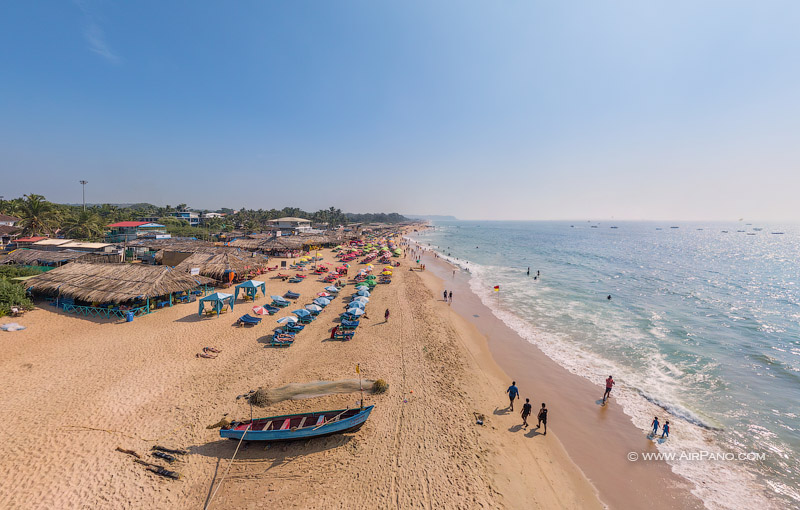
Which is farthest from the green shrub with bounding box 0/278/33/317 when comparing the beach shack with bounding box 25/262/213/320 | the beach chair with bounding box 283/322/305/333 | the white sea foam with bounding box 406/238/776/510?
the white sea foam with bounding box 406/238/776/510

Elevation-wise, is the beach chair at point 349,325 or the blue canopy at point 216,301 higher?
the blue canopy at point 216,301

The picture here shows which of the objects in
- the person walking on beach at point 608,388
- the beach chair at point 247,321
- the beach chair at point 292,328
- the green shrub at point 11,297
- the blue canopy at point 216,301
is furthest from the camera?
the blue canopy at point 216,301

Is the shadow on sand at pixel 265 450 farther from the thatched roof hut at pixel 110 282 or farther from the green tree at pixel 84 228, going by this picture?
the green tree at pixel 84 228

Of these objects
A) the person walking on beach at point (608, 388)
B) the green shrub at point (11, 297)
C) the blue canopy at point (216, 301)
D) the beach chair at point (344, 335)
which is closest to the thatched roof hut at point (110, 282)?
A: the green shrub at point (11, 297)

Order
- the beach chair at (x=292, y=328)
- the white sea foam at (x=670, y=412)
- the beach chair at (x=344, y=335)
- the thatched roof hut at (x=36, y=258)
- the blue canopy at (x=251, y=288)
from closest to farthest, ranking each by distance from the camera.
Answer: the white sea foam at (x=670, y=412) < the beach chair at (x=344, y=335) < the beach chair at (x=292, y=328) < the blue canopy at (x=251, y=288) < the thatched roof hut at (x=36, y=258)

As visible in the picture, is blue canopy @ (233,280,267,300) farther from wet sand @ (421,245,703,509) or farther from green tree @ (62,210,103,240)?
green tree @ (62,210,103,240)

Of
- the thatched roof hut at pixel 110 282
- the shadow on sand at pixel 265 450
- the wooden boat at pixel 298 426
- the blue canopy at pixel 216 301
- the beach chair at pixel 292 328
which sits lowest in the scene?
the shadow on sand at pixel 265 450
